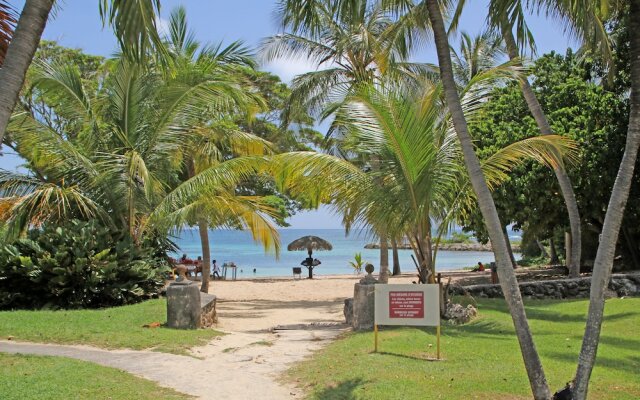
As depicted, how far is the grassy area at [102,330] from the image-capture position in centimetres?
976

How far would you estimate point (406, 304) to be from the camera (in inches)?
342

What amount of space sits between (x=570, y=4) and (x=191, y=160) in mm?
14933

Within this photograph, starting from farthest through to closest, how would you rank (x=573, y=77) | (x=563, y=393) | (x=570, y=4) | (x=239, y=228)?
(x=573, y=77) < (x=239, y=228) < (x=570, y=4) < (x=563, y=393)

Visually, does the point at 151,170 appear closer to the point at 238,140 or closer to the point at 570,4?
the point at 238,140

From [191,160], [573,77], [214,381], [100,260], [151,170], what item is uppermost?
[573,77]

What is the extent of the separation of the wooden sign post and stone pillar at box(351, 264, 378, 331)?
2.35 metres

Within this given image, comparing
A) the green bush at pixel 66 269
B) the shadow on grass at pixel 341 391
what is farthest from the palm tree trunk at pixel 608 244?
the green bush at pixel 66 269

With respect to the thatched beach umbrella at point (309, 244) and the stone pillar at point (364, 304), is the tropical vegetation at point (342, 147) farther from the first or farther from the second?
the thatched beach umbrella at point (309, 244)

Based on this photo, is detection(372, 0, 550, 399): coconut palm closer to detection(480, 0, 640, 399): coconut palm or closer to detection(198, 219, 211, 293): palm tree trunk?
detection(480, 0, 640, 399): coconut palm

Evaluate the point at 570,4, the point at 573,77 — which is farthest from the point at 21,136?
the point at 573,77

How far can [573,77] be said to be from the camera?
19.2 metres

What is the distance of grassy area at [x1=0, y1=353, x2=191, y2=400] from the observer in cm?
627

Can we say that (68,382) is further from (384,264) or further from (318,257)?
(318,257)

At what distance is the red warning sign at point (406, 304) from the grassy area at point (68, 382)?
10.9 feet
